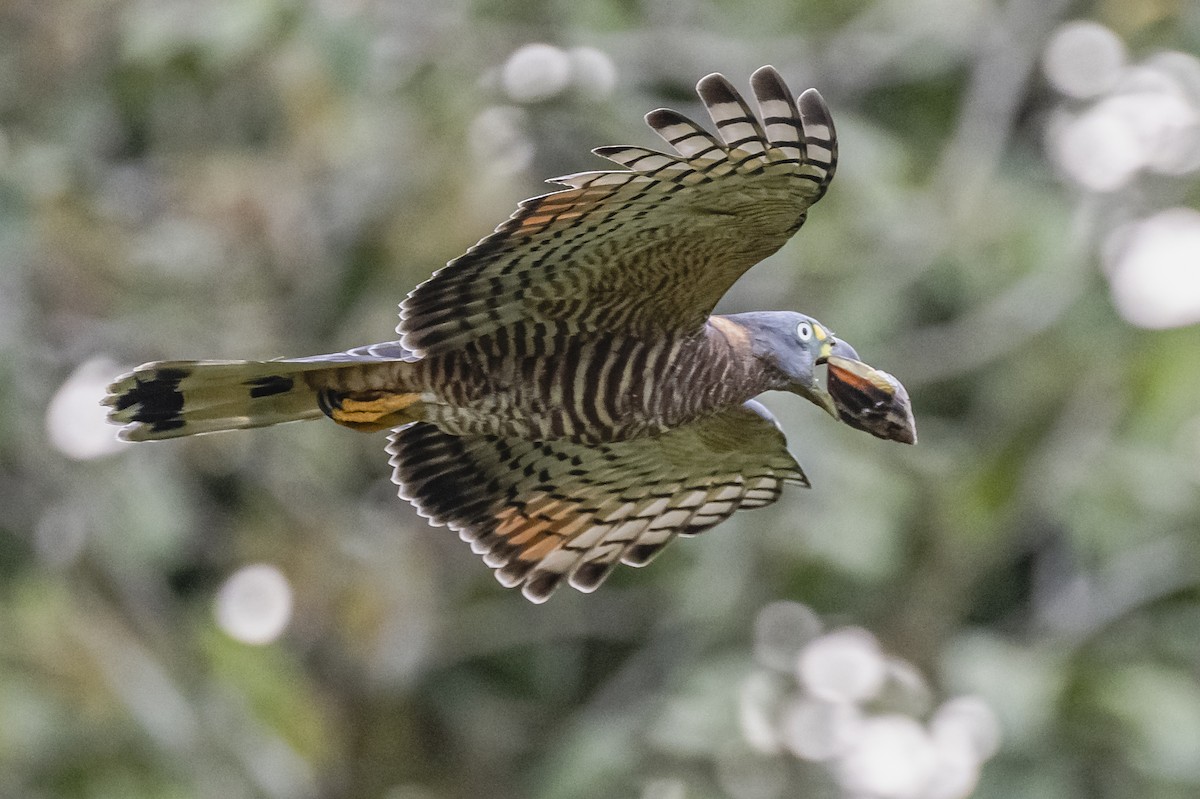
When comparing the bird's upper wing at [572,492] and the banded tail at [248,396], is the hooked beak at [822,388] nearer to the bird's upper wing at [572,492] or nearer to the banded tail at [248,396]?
the bird's upper wing at [572,492]

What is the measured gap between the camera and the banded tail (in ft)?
10.1

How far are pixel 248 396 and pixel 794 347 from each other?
106cm

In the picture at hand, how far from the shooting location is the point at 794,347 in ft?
10.1

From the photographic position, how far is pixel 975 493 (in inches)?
287

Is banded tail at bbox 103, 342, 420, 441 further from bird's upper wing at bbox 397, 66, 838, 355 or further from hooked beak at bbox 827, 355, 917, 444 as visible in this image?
hooked beak at bbox 827, 355, 917, 444

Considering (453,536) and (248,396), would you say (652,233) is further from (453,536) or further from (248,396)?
(453,536)

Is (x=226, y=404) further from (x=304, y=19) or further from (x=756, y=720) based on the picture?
(x=756, y=720)

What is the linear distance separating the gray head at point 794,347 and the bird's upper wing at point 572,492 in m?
0.27

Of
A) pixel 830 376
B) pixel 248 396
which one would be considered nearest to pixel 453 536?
pixel 248 396

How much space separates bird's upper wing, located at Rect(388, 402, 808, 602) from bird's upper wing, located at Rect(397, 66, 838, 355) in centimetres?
45

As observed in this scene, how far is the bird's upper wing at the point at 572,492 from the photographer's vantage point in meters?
3.37

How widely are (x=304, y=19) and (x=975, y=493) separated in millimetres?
3681

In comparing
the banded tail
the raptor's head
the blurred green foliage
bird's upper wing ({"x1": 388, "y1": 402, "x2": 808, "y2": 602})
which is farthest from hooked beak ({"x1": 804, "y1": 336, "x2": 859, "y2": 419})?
the blurred green foliage

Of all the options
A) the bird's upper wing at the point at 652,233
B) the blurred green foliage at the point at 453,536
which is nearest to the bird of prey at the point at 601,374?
the bird's upper wing at the point at 652,233
